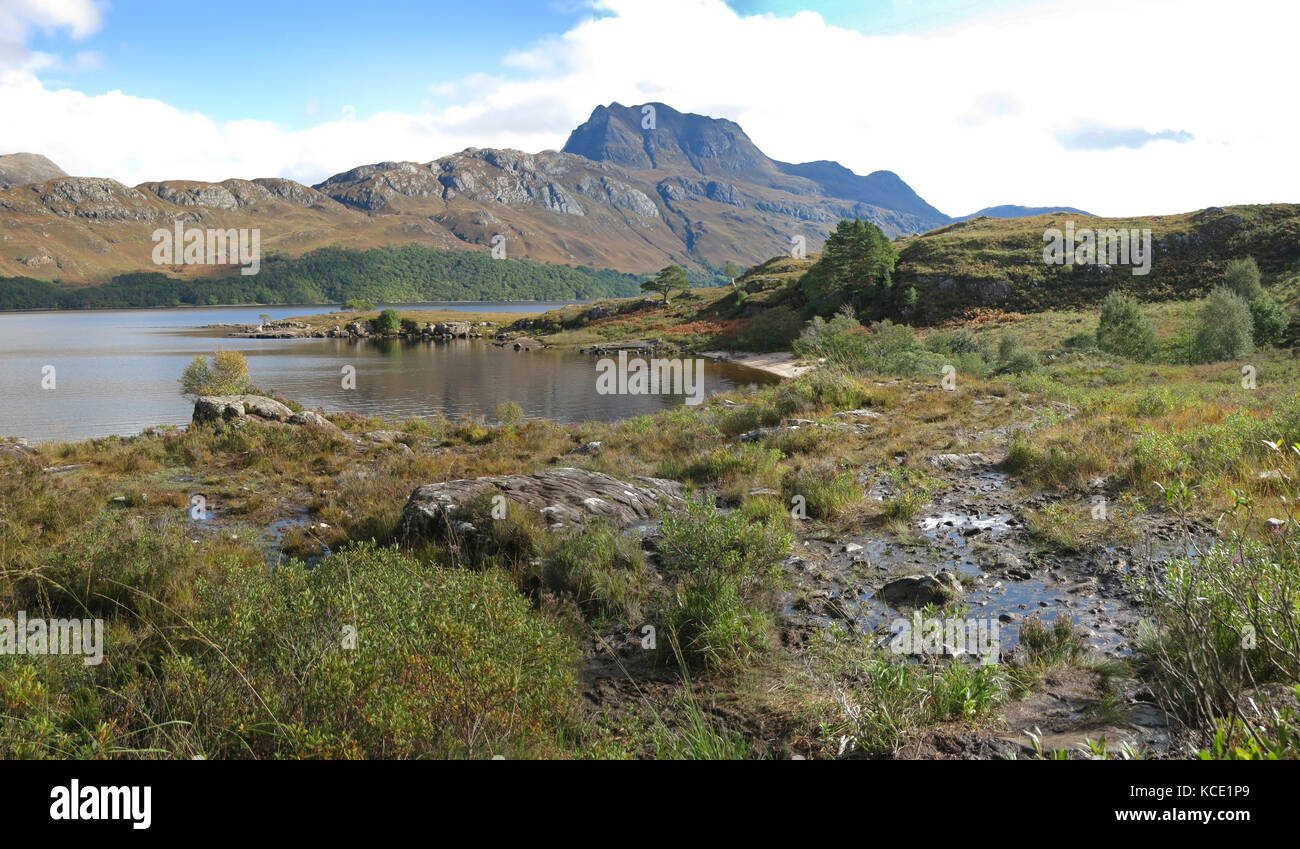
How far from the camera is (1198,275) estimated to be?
56.3m

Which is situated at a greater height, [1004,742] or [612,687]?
[1004,742]

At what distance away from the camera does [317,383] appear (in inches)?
1934

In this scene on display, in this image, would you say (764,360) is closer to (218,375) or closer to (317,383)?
(317,383)

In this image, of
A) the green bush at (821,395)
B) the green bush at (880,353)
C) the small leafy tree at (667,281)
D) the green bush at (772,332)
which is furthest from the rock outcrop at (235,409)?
the small leafy tree at (667,281)

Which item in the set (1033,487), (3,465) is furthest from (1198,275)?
(3,465)

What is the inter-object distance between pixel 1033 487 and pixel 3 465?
858 inches

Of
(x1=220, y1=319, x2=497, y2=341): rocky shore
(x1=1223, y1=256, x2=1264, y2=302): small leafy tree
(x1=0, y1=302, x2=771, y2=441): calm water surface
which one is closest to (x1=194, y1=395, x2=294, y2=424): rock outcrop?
(x1=0, y1=302, x2=771, y2=441): calm water surface

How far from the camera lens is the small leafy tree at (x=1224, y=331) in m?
30.1

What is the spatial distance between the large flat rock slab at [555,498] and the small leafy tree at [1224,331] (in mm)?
33184

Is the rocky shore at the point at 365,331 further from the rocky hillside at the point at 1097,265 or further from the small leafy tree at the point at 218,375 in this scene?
the small leafy tree at the point at 218,375

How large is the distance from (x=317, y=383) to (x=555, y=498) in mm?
46423

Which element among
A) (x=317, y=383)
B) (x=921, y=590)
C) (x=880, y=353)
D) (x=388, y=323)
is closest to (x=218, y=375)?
(x=317, y=383)
